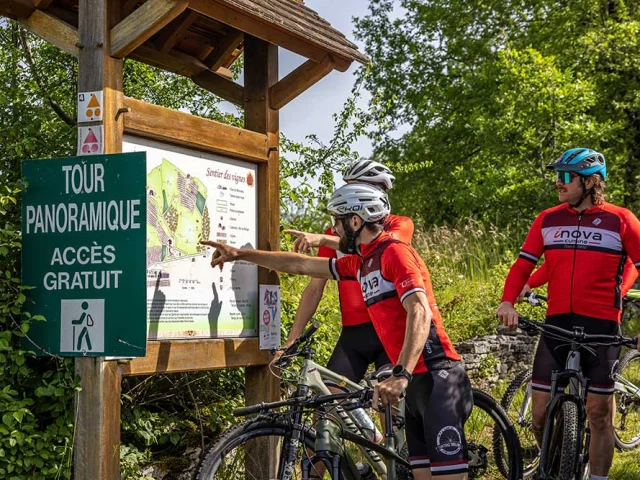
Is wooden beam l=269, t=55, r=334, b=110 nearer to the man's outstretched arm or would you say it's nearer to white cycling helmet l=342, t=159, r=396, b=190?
white cycling helmet l=342, t=159, r=396, b=190

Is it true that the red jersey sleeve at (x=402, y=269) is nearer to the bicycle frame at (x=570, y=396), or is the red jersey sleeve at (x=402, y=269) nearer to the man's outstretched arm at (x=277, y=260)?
the man's outstretched arm at (x=277, y=260)

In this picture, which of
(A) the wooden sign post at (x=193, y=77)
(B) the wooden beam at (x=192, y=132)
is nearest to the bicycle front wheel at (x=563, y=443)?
(A) the wooden sign post at (x=193, y=77)

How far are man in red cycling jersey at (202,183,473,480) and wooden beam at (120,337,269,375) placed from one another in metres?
1.27

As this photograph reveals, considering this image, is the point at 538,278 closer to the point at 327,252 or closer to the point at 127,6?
the point at 327,252

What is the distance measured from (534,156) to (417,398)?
1643cm

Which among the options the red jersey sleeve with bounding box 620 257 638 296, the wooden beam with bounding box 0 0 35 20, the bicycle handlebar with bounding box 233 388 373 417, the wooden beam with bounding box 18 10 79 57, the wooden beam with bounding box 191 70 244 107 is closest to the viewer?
the bicycle handlebar with bounding box 233 388 373 417

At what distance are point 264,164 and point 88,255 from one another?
5.69 ft

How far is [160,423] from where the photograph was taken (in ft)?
21.8

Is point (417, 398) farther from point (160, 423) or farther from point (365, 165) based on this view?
point (160, 423)

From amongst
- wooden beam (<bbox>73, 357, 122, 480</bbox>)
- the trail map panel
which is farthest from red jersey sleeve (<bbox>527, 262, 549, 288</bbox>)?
wooden beam (<bbox>73, 357, 122, 480</bbox>)

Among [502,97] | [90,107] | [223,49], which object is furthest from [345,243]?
[502,97]

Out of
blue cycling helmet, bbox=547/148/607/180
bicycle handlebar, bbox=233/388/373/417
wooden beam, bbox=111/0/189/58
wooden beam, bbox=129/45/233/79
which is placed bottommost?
bicycle handlebar, bbox=233/388/373/417

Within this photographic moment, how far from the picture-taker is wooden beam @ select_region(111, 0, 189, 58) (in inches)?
206

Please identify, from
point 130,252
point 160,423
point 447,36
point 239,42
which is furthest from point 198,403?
point 447,36
